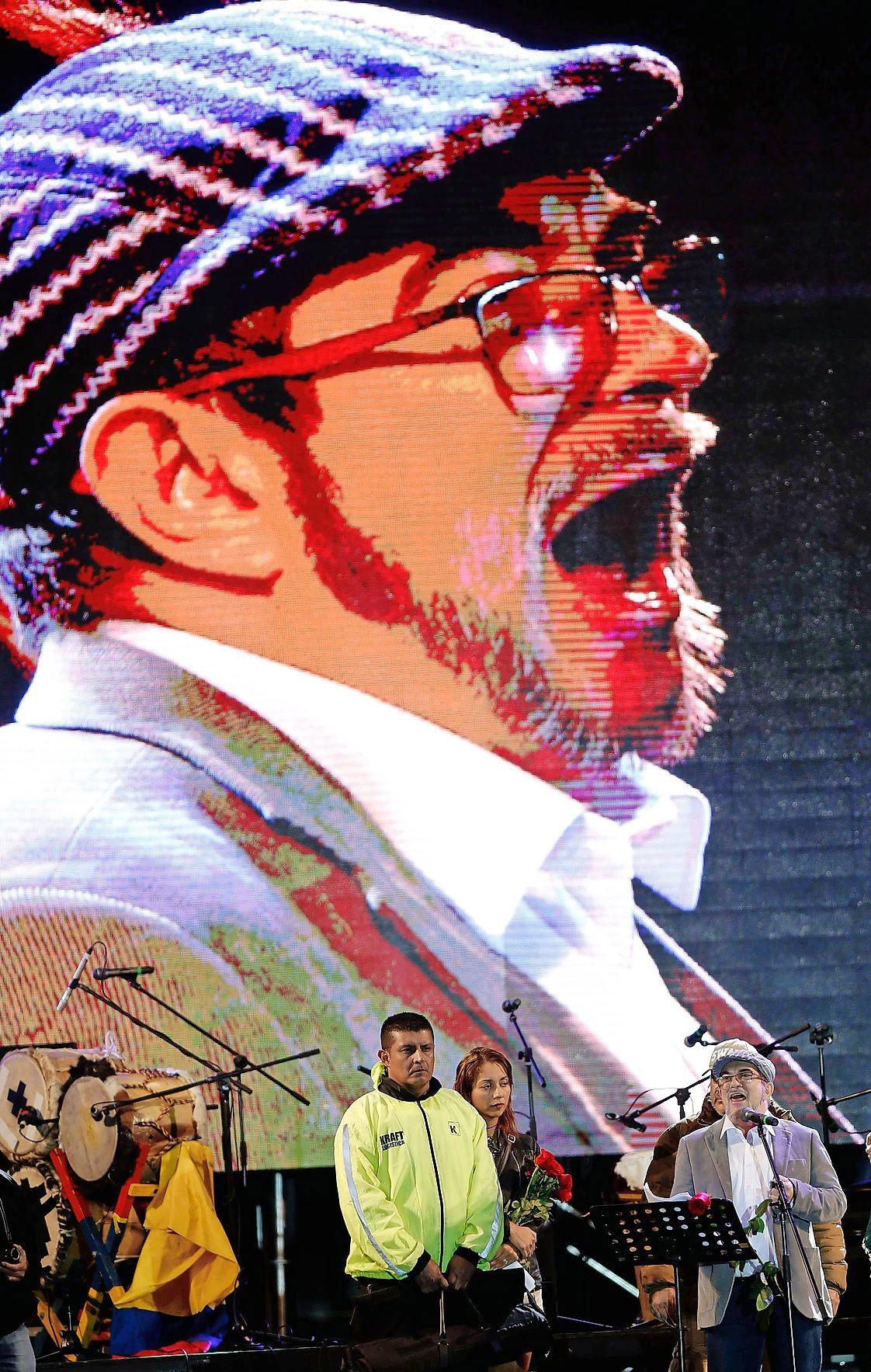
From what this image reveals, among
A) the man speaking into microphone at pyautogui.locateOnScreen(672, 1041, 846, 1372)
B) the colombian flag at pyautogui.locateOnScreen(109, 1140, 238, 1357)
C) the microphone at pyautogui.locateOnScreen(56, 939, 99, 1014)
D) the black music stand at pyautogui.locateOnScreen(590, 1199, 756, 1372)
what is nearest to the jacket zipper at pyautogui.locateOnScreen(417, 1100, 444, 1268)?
the black music stand at pyautogui.locateOnScreen(590, 1199, 756, 1372)

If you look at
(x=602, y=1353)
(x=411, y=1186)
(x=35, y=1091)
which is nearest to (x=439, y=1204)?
(x=411, y=1186)

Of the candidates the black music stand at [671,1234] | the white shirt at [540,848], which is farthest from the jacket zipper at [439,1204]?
the white shirt at [540,848]

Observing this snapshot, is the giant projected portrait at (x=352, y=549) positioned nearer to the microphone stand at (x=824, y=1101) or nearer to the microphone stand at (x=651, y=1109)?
the microphone stand at (x=651, y=1109)

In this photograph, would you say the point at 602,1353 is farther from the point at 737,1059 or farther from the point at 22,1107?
the point at 22,1107

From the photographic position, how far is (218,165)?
6.54 m

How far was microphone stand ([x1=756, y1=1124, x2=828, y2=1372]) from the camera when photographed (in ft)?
12.9

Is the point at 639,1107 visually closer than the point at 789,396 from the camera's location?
Yes

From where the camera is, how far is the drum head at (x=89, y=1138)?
579cm

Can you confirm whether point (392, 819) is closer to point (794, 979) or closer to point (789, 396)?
point (794, 979)

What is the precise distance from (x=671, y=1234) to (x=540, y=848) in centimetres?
255

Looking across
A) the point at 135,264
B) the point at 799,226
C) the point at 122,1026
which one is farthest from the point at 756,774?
the point at 135,264

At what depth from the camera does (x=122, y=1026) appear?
20.2 ft

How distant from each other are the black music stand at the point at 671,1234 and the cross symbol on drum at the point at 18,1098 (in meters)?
2.94

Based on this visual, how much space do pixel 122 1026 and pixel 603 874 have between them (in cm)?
196
